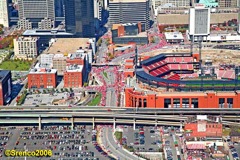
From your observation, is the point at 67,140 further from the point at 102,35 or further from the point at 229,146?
the point at 102,35

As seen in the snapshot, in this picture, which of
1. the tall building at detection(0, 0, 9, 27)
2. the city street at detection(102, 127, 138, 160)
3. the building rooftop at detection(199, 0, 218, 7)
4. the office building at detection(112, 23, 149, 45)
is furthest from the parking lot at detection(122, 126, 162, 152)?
the tall building at detection(0, 0, 9, 27)

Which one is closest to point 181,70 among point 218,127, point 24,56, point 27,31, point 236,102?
point 236,102

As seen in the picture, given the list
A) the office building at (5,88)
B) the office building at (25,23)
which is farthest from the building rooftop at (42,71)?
the office building at (25,23)

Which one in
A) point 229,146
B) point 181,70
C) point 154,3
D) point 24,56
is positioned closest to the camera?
point 229,146

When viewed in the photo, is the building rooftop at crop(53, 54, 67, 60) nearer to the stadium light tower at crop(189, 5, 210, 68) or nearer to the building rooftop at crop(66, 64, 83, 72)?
the building rooftop at crop(66, 64, 83, 72)

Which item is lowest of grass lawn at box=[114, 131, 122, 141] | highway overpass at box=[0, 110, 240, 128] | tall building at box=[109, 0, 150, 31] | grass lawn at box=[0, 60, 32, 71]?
Answer: grass lawn at box=[114, 131, 122, 141]

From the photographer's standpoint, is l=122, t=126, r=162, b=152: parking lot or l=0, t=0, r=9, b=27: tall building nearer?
l=122, t=126, r=162, b=152: parking lot

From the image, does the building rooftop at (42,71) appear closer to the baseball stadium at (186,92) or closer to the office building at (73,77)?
the office building at (73,77)
